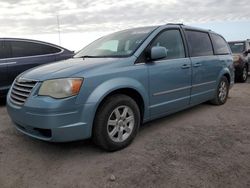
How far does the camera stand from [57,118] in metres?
3.11

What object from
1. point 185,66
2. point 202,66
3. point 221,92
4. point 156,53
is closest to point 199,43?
point 202,66

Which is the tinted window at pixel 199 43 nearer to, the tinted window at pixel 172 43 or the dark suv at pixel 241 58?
the tinted window at pixel 172 43

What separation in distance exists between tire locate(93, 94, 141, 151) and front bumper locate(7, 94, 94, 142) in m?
0.13

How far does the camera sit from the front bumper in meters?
3.11

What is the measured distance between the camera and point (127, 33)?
4.64m

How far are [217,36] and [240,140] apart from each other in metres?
2.95

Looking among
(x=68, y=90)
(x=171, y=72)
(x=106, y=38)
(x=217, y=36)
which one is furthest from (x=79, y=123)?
(x=217, y=36)

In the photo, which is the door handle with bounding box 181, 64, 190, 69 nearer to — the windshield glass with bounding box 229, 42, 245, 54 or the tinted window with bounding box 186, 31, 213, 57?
the tinted window with bounding box 186, 31, 213, 57

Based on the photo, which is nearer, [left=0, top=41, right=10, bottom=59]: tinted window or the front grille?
the front grille

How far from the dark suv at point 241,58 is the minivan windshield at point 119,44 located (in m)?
6.38

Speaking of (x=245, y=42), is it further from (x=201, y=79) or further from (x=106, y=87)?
(x=106, y=87)

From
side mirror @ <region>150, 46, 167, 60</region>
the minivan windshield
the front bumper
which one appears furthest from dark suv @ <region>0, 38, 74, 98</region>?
side mirror @ <region>150, 46, 167, 60</region>

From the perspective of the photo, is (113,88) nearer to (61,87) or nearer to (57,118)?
(61,87)

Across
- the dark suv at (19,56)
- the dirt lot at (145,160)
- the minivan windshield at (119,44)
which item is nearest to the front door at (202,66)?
the dirt lot at (145,160)
